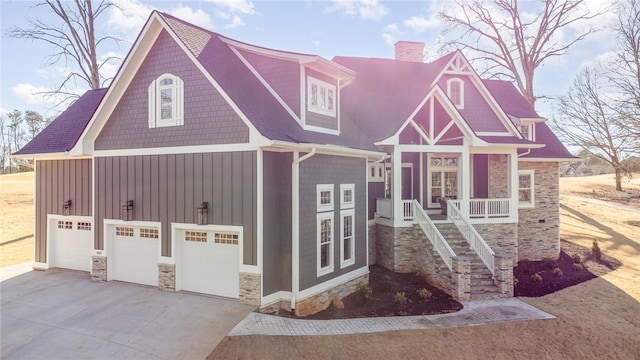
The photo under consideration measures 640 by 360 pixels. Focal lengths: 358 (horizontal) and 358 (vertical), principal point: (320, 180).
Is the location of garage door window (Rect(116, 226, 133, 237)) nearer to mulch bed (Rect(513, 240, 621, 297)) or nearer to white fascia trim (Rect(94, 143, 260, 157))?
white fascia trim (Rect(94, 143, 260, 157))

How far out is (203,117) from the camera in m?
9.89

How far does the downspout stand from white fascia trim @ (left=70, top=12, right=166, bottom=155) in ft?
18.2

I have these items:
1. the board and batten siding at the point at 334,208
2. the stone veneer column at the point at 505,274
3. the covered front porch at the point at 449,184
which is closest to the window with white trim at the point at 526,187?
the covered front porch at the point at 449,184

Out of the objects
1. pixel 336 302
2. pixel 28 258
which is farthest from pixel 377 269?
pixel 28 258

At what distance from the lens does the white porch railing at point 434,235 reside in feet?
39.0

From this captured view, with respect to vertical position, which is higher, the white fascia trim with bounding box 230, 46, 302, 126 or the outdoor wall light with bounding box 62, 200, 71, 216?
the white fascia trim with bounding box 230, 46, 302, 126

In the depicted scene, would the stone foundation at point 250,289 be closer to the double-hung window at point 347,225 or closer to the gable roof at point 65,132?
the double-hung window at point 347,225

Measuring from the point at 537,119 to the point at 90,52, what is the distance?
974 inches

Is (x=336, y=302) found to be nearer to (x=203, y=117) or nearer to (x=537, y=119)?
(x=203, y=117)

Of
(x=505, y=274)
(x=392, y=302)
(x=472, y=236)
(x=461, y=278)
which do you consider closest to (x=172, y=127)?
(x=392, y=302)

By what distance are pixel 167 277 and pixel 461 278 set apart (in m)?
8.96

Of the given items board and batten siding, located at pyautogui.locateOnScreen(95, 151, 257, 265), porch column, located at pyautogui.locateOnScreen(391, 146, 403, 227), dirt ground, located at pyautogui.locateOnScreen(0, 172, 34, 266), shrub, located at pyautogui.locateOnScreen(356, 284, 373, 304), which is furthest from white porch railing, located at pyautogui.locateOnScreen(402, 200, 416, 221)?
dirt ground, located at pyautogui.locateOnScreen(0, 172, 34, 266)

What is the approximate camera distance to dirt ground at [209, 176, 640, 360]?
25.0ft

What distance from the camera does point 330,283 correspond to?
10.9 m
